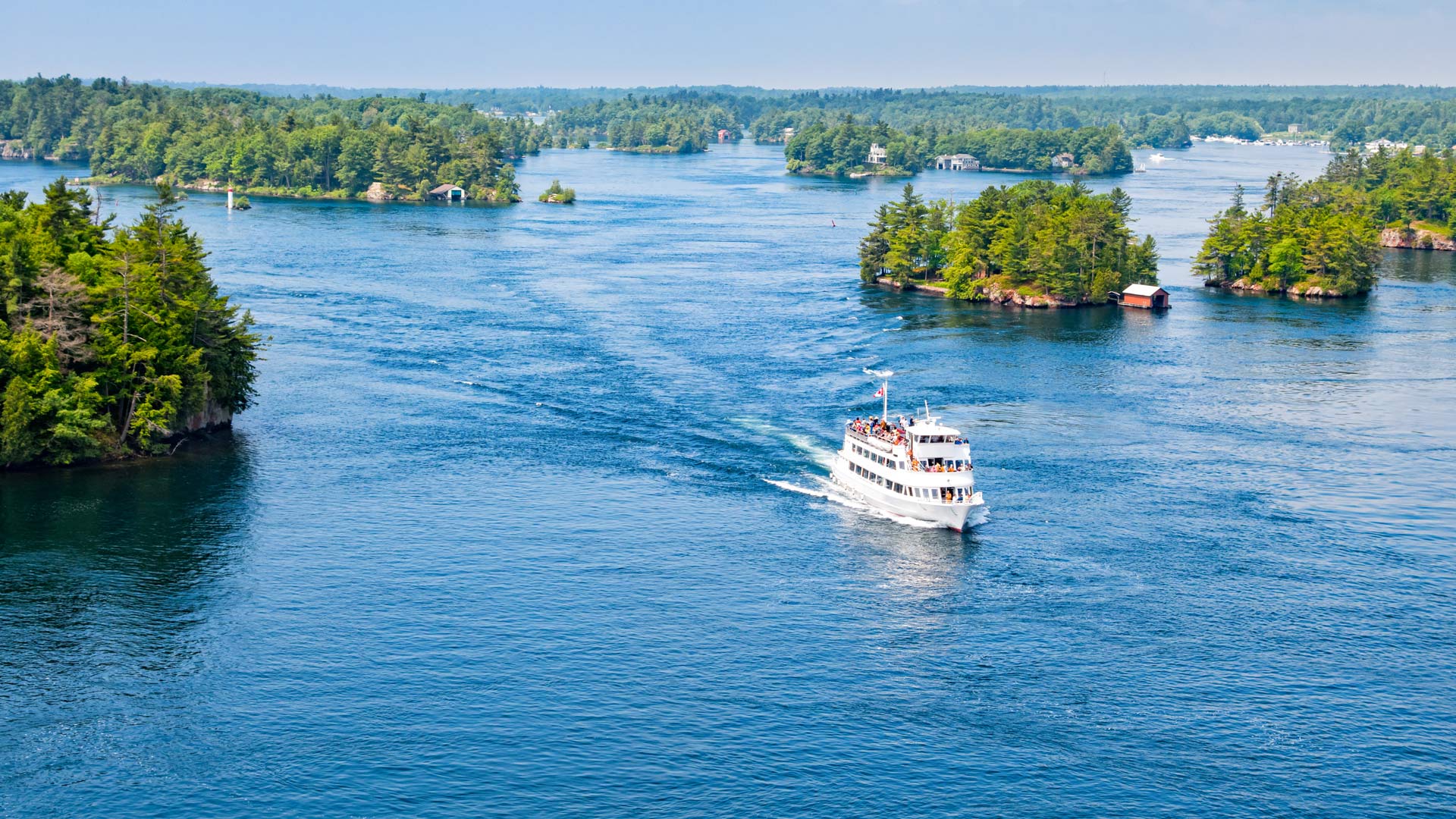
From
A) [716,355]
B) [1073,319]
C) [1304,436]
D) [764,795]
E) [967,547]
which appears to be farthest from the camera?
[1073,319]

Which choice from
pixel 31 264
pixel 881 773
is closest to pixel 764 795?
pixel 881 773

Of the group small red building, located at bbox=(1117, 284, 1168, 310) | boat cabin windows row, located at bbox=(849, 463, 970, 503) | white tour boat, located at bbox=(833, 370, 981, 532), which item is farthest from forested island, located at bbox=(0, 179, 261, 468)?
small red building, located at bbox=(1117, 284, 1168, 310)

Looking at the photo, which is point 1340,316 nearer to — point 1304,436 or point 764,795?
point 1304,436

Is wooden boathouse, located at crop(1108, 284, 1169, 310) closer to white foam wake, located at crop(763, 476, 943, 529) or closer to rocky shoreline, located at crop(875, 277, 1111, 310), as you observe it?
rocky shoreline, located at crop(875, 277, 1111, 310)

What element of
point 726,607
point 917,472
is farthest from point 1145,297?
point 726,607

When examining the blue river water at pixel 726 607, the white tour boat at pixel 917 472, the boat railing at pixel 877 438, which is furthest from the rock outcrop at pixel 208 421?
the white tour boat at pixel 917 472
